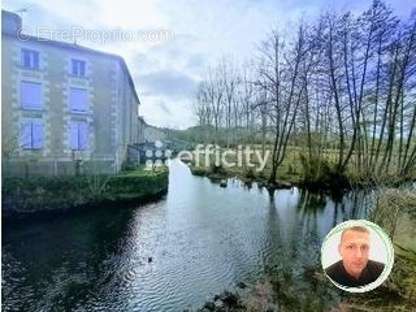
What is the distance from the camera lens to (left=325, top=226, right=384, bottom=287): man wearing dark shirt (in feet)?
6.07

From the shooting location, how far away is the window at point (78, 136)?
2.98 metres

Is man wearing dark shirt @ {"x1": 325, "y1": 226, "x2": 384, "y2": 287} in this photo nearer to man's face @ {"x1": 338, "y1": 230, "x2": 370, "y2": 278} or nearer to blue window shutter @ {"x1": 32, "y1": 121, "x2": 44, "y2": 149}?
man's face @ {"x1": 338, "y1": 230, "x2": 370, "y2": 278}

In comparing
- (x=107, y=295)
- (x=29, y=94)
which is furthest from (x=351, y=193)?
(x=29, y=94)

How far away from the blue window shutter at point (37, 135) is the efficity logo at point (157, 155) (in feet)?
4.20

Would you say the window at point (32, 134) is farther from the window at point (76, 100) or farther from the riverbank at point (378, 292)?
the riverbank at point (378, 292)

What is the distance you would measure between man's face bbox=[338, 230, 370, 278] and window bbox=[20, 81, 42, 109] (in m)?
2.34

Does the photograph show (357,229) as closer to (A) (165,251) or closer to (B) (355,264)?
(B) (355,264)

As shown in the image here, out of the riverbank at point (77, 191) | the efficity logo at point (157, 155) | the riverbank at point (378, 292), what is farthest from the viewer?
the efficity logo at point (157, 155)

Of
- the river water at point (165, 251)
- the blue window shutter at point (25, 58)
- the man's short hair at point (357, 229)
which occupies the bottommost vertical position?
the river water at point (165, 251)

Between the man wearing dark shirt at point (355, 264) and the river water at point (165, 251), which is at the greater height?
the man wearing dark shirt at point (355, 264)

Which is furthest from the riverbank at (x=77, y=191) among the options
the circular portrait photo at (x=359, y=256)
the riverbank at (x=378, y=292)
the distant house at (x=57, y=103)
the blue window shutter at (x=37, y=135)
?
the circular portrait photo at (x=359, y=256)

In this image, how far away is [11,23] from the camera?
6.37ft

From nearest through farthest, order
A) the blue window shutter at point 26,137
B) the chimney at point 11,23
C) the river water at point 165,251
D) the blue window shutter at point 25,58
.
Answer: the chimney at point 11,23, the river water at point 165,251, the blue window shutter at point 25,58, the blue window shutter at point 26,137

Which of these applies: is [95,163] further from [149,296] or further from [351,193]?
[351,193]
